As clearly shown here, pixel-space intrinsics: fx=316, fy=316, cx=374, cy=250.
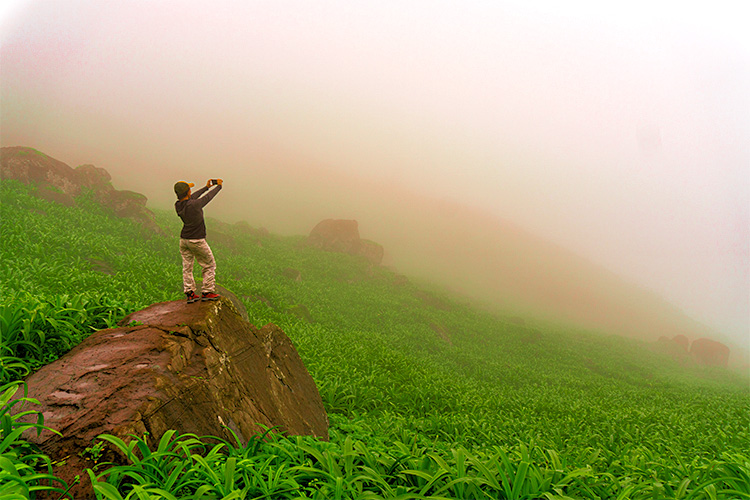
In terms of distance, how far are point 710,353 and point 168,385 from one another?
6723cm

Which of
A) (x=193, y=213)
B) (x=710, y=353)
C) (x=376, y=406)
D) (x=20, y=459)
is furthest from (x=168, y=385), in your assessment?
(x=710, y=353)

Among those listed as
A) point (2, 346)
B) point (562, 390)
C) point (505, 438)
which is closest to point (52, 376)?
point (2, 346)

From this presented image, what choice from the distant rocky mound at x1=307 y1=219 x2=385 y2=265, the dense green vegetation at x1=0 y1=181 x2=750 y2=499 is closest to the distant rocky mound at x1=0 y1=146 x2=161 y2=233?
the dense green vegetation at x1=0 y1=181 x2=750 y2=499

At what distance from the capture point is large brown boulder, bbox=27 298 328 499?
3.04 meters

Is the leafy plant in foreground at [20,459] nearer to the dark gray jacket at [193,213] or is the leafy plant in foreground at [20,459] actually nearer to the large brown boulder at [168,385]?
the large brown boulder at [168,385]

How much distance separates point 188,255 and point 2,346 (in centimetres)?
261

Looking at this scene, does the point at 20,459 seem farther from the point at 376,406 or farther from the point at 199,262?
the point at 376,406

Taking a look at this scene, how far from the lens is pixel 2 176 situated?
58.0 ft

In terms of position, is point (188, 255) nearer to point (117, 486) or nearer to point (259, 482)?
point (117, 486)

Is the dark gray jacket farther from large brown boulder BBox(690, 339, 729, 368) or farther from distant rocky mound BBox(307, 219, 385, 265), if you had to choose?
large brown boulder BBox(690, 339, 729, 368)

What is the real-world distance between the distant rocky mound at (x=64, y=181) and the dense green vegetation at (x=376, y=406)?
3.63ft

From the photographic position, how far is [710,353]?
4562 cm

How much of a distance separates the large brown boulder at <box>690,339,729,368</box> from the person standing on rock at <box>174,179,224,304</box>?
2585 inches

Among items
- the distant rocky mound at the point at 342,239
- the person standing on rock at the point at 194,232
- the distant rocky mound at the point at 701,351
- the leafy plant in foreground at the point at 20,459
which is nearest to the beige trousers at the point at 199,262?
the person standing on rock at the point at 194,232
